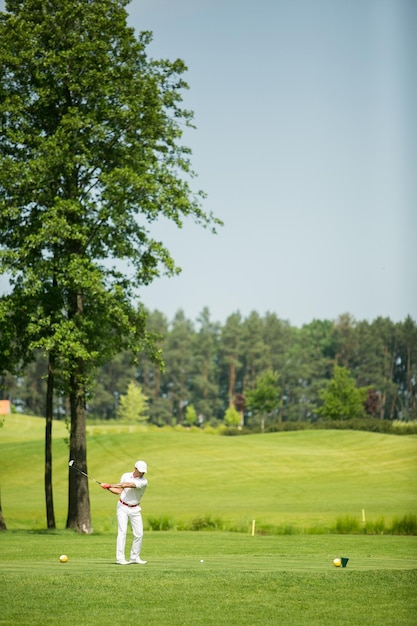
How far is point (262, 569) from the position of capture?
17891 millimetres

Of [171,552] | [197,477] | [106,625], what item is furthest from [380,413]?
[106,625]

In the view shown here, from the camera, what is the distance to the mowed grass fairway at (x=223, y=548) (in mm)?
13391

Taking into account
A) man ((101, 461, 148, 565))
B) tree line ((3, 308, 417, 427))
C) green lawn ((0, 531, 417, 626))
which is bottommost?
green lawn ((0, 531, 417, 626))

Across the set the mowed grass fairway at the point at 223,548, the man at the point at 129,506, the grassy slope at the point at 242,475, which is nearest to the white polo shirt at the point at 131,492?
the man at the point at 129,506

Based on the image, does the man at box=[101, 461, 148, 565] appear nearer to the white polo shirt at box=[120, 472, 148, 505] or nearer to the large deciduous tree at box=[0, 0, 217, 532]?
the white polo shirt at box=[120, 472, 148, 505]

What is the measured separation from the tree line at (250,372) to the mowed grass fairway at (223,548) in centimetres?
7688

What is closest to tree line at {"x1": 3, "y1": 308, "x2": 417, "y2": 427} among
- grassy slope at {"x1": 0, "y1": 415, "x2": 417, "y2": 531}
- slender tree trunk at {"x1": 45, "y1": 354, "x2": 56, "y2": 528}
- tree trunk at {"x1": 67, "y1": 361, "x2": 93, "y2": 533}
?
grassy slope at {"x1": 0, "y1": 415, "x2": 417, "y2": 531}

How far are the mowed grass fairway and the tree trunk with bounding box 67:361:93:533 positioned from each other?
0.71 metres

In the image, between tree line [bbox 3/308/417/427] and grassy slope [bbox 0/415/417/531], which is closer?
grassy slope [bbox 0/415/417/531]

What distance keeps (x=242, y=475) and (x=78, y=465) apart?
3214cm

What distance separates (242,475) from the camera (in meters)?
64.4

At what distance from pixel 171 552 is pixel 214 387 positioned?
13329 cm

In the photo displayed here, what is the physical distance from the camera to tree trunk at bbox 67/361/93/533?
32.9 metres

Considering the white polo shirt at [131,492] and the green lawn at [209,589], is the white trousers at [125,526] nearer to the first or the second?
the white polo shirt at [131,492]
